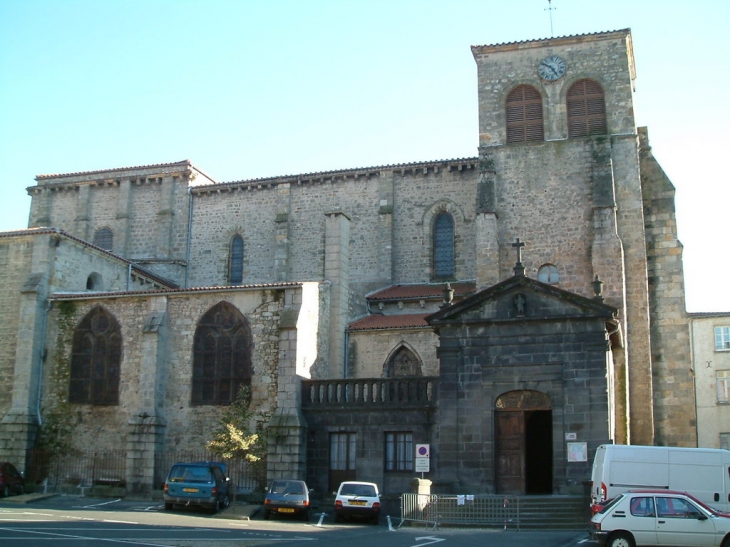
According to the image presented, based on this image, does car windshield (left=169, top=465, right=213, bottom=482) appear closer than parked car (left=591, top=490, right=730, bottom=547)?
No

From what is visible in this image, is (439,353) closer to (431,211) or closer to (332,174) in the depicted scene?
(431,211)

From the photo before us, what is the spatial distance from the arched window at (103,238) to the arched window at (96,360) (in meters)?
12.8

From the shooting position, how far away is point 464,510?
870 inches

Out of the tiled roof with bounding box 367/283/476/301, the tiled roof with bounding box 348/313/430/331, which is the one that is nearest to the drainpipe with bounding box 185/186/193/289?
the tiled roof with bounding box 367/283/476/301

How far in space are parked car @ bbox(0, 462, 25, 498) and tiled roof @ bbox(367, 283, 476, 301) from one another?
1472cm

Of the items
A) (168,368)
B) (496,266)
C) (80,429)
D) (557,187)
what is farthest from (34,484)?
(557,187)

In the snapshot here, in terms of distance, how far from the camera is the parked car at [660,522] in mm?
15958

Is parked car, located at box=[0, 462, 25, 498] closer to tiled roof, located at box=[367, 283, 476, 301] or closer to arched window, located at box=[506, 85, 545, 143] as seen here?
tiled roof, located at box=[367, 283, 476, 301]

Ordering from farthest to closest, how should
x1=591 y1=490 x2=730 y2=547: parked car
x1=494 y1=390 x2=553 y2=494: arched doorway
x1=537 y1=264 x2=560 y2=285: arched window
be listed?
1. x1=537 y1=264 x2=560 y2=285: arched window
2. x1=494 y1=390 x2=553 y2=494: arched doorway
3. x1=591 y1=490 x2=730 y2=547: parked car

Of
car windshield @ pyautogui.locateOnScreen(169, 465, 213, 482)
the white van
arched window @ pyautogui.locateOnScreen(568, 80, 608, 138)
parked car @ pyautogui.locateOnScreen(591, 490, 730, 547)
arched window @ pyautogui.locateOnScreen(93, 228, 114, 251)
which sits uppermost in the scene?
arched window @ pyautogui.locateOnScreen(568, 80, 608, 138)

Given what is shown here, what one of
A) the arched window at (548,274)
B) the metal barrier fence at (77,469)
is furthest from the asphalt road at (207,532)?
the arched window at (548,274)

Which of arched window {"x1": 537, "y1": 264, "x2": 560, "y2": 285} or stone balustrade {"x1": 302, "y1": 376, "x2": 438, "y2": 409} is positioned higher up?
arched window {"x1": 537, "y1": 264, "x2": 560, "y2": 285}

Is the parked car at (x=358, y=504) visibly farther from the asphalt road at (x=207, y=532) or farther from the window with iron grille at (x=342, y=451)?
the window with iron grille at (x=342, y=451)

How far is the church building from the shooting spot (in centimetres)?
2492
